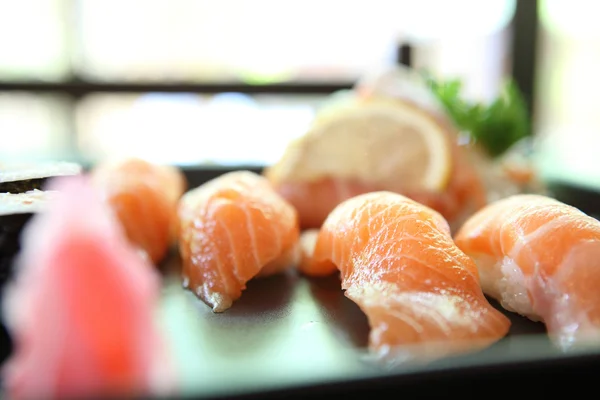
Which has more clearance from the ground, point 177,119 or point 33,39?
point 33,39

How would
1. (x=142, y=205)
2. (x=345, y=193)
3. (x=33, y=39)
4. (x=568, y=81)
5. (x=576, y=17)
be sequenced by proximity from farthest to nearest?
(x=568, y=81), (x=576, y=17), (x=33, y=39), (x=345, y=193), (x=142, y=205)

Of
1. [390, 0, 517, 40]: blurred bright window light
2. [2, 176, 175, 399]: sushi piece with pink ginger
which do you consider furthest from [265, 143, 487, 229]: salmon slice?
[390, 0, 517, 40]: blurred bright window light

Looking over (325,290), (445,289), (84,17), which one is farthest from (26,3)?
(445,289)

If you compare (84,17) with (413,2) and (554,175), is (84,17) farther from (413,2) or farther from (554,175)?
(554,175)

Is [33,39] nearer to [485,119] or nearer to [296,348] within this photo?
[485,119]

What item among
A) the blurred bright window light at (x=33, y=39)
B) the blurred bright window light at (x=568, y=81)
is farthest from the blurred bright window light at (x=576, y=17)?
the blurred bright window light at (x=33, y=39)

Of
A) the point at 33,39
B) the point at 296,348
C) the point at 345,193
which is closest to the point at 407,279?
the point at 296,348
